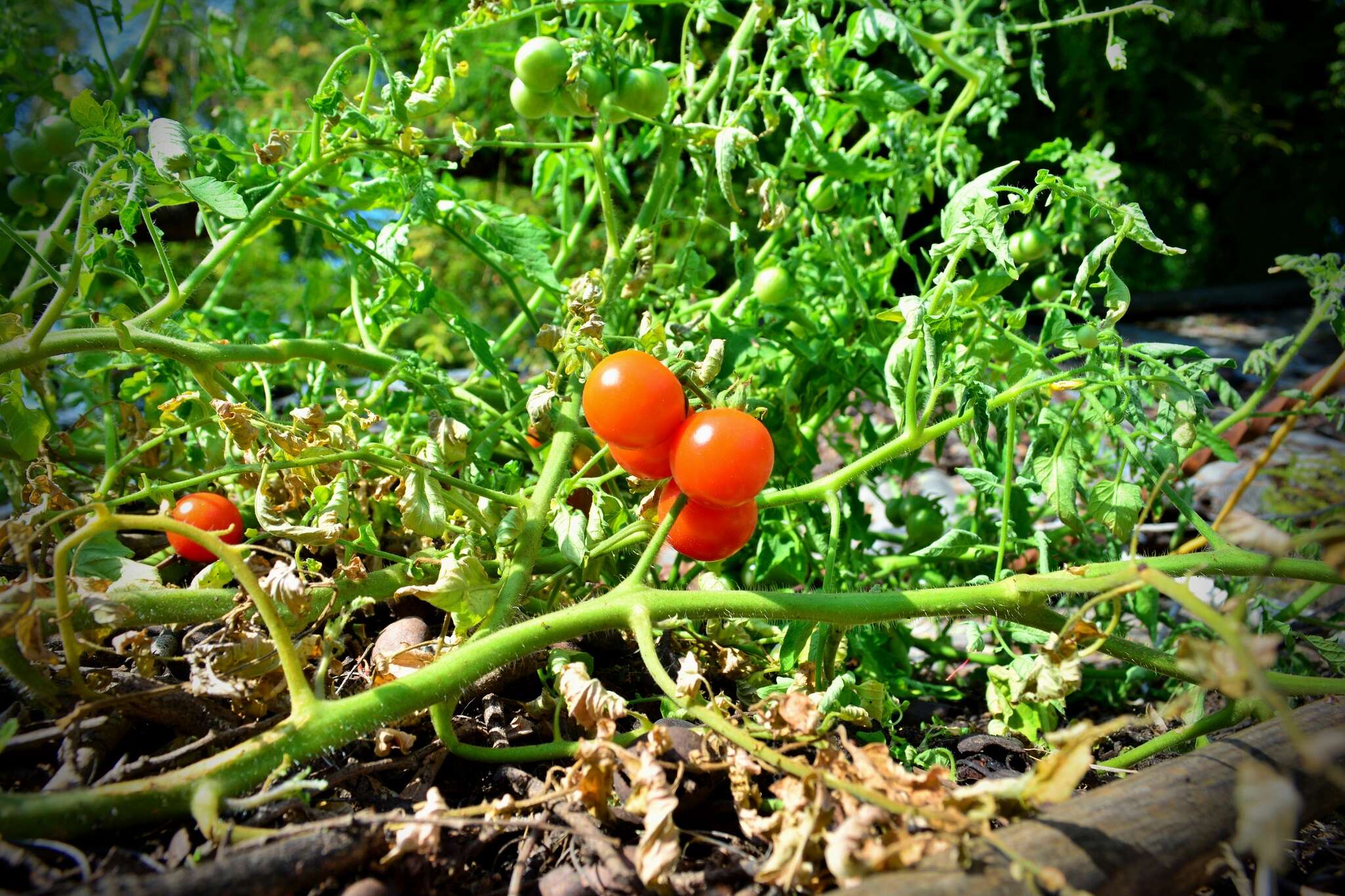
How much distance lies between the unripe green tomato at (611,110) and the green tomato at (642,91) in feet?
0.04

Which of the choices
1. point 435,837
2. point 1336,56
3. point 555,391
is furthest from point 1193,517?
point 1336,56

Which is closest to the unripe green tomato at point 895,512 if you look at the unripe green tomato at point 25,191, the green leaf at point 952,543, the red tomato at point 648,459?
the green leaf at point 952,543

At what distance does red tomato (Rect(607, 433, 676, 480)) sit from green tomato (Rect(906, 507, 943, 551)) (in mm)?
548

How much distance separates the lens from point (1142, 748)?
2.84ft

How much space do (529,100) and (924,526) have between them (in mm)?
797

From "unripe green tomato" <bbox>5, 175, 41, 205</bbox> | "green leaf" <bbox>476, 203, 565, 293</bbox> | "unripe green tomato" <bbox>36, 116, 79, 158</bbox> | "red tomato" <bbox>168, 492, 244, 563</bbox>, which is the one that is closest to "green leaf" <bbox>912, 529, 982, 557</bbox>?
"green leaf" <bbox>476, 203, 565, 293</bbox>

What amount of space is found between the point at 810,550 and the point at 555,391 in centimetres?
46

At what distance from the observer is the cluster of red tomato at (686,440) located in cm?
77

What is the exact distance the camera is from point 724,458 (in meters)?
0.76

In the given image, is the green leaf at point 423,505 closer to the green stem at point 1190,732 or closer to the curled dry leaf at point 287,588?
the curled dry leaf at point 287,588

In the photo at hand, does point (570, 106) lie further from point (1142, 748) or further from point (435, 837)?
point (1142, 748)

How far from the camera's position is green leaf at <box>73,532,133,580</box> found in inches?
34.2

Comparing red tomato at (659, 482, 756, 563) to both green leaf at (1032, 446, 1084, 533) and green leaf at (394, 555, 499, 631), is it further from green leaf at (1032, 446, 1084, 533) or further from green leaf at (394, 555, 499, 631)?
green leaf at (1032, 446, 1084, 533)

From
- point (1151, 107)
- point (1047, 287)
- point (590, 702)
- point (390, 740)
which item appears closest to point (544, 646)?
point (590, 702)
